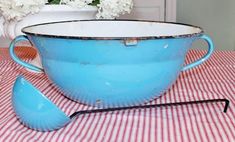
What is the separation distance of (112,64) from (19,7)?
1.22ft

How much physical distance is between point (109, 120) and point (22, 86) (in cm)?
13

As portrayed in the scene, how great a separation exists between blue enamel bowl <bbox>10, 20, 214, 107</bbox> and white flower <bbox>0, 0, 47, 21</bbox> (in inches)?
7.4

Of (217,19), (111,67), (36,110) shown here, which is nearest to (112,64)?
(111,67)

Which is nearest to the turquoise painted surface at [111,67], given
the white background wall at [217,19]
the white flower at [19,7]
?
the white flower at [19,7]

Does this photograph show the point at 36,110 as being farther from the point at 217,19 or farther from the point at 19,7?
the point at 217,19

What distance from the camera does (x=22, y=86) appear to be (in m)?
0.44

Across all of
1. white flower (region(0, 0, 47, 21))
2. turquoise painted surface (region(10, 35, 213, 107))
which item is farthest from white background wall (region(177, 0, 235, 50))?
turquoise painted surface (region(10, 35, 213, 107))

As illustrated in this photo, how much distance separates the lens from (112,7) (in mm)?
759

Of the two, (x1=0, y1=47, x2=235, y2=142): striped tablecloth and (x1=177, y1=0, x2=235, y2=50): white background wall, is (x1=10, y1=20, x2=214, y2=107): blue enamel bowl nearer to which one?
(x1=0, y1=47, x2=235, y2=142): striped tablecloth

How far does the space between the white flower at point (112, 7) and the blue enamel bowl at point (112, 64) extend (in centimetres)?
27

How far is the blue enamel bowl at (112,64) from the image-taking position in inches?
16.3

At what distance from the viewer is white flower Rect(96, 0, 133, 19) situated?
2.48ft

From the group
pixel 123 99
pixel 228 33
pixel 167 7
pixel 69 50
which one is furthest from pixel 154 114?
pixel 167 7

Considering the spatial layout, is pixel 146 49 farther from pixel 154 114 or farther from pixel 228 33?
pixel 228 33
